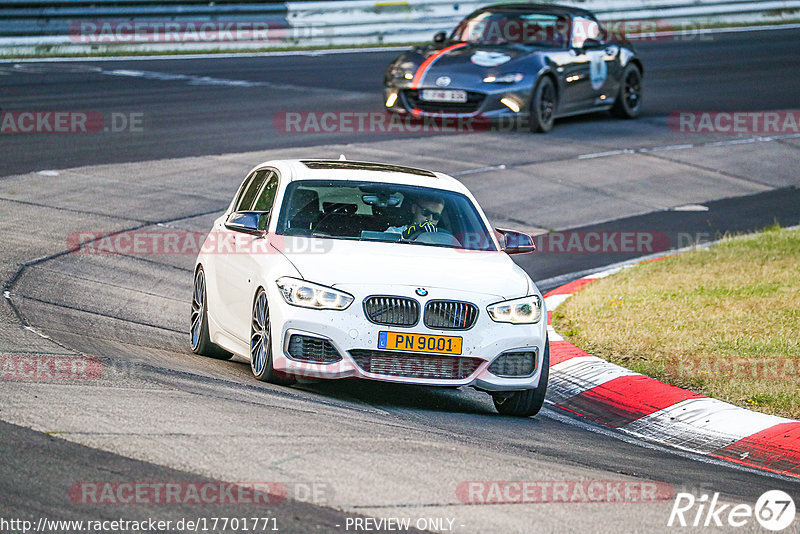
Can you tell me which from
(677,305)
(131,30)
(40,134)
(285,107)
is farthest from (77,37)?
(677,305)

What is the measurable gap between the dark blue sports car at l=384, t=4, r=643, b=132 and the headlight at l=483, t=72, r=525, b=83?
0.01 metres

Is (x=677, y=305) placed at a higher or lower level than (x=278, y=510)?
lower

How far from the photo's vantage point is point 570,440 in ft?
24.5

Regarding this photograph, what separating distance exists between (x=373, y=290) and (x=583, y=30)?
13527 mm

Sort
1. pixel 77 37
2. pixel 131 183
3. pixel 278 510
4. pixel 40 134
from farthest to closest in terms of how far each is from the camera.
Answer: pixel 77 37, pixel 40 134, pixel 131 183, pixel 278 510

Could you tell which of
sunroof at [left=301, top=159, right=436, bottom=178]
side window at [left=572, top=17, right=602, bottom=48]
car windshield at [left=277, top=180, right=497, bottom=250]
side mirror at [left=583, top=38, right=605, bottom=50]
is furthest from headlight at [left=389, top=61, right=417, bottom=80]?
car windshield at [left=277, top=180, right=497, bottom=250]

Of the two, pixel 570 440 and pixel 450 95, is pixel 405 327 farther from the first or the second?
pixel 450 95

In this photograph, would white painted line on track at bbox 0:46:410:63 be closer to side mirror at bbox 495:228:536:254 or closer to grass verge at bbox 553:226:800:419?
grass verge at bbox 553:226:800:419

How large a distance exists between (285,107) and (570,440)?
14.3 metres

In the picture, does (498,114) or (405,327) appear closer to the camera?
(405,327)

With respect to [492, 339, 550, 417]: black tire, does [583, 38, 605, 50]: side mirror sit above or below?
above

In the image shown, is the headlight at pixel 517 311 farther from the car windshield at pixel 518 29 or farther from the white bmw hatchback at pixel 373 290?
the car windshield at pixel 518 29

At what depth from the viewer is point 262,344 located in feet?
26.2

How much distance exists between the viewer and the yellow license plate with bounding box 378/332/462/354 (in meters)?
7.57
